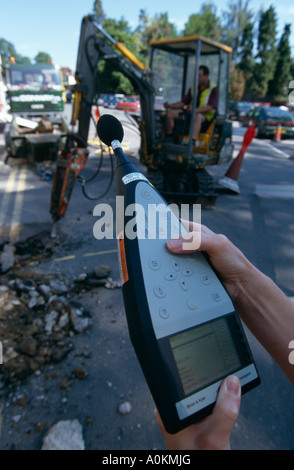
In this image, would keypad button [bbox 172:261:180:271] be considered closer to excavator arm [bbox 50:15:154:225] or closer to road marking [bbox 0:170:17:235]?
excavator arm [bbox 50:15:154:225]

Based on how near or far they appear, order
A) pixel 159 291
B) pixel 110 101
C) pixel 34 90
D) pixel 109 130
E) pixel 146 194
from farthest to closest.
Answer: pixel 110 101
pixel 34 90
pixel 109 130
pixel 146 194
pixel 159 291

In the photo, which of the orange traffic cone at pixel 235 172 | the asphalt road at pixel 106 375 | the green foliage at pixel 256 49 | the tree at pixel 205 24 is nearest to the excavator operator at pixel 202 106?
the orange traffic cone at pixel 235 172

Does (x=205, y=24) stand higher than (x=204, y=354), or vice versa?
(x=205, y=24)

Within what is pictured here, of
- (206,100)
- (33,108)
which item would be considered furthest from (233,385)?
(33,108)

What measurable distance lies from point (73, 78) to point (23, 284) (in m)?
3.56

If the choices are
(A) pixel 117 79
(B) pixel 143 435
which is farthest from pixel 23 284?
(A) pixel 117 79

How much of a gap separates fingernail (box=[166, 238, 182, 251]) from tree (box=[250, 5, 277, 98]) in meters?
44.1

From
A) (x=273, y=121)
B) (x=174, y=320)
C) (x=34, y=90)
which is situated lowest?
(x=174, y=320)

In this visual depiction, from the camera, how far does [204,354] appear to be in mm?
912

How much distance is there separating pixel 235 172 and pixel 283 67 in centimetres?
3980

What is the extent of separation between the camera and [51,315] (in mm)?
2645

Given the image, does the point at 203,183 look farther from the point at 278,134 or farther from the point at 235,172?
the point at 278,134
